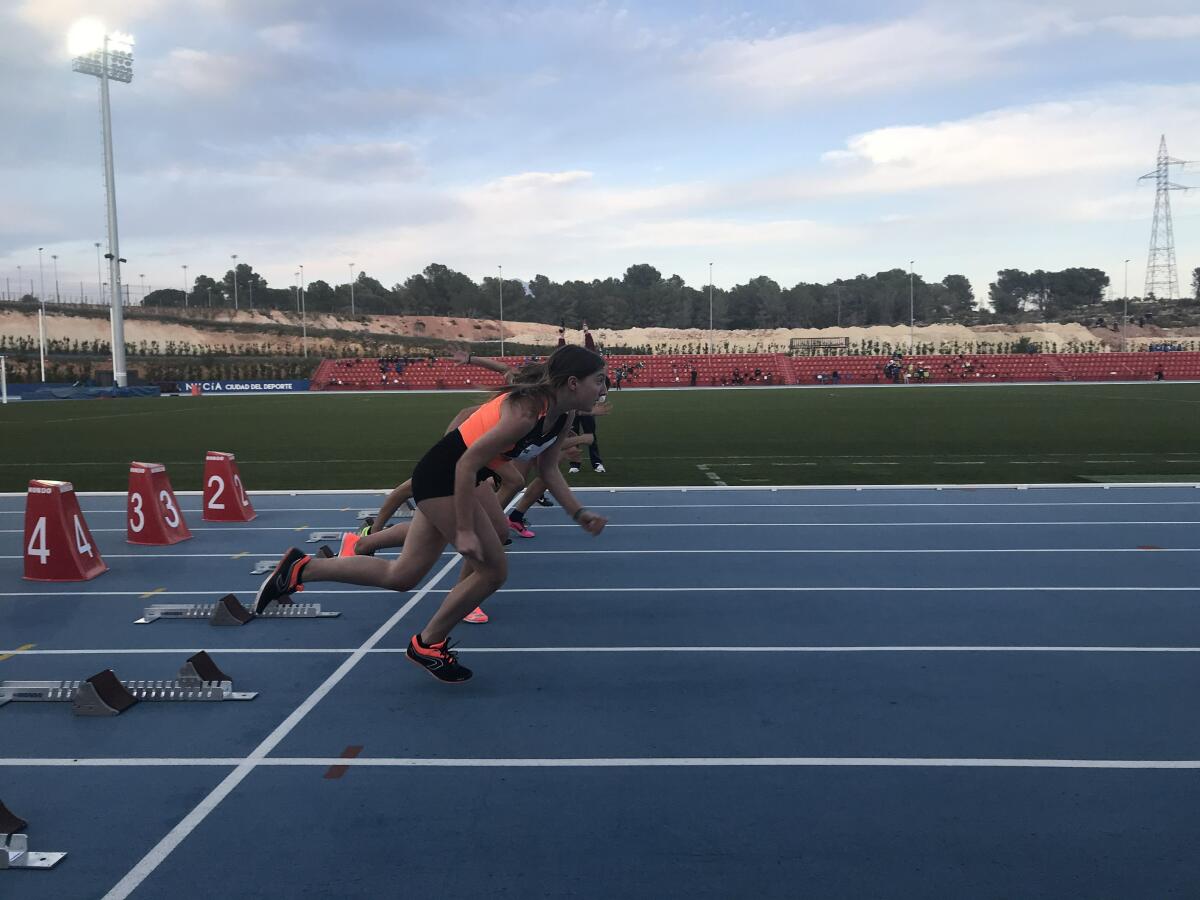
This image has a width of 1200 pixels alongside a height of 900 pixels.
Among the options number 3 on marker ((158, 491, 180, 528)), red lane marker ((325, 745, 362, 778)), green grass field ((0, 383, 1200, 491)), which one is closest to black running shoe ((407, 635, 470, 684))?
red lane marker ((325, 745, 362, 778))

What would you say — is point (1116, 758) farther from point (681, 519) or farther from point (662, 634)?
point (681, 519)

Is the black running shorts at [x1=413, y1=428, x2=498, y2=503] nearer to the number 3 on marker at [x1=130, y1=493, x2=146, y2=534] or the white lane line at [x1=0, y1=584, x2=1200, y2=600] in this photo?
the white lane line at [x1=0, y1=584, x2=1200, y2=600]

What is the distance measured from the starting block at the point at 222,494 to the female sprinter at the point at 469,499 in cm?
552

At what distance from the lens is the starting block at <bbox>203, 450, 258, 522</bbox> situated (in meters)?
10.6

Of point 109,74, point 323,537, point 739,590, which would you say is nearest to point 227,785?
point 739,590

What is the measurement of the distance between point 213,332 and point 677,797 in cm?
11571

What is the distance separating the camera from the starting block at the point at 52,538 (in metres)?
7.72

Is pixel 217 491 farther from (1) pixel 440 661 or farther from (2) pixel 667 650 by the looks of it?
(2) pixel 667 650

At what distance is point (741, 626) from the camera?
628 centimetres

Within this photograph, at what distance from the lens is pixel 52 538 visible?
772 centimetres

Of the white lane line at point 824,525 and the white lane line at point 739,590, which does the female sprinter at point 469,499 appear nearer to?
the white lane line at point 739,590

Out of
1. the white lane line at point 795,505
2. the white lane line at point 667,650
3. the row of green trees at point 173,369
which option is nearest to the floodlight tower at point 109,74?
the row of green trees at point 173,369

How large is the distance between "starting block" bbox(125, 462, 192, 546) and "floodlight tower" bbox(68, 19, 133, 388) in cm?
4611

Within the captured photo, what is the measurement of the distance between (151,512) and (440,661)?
5.71m
